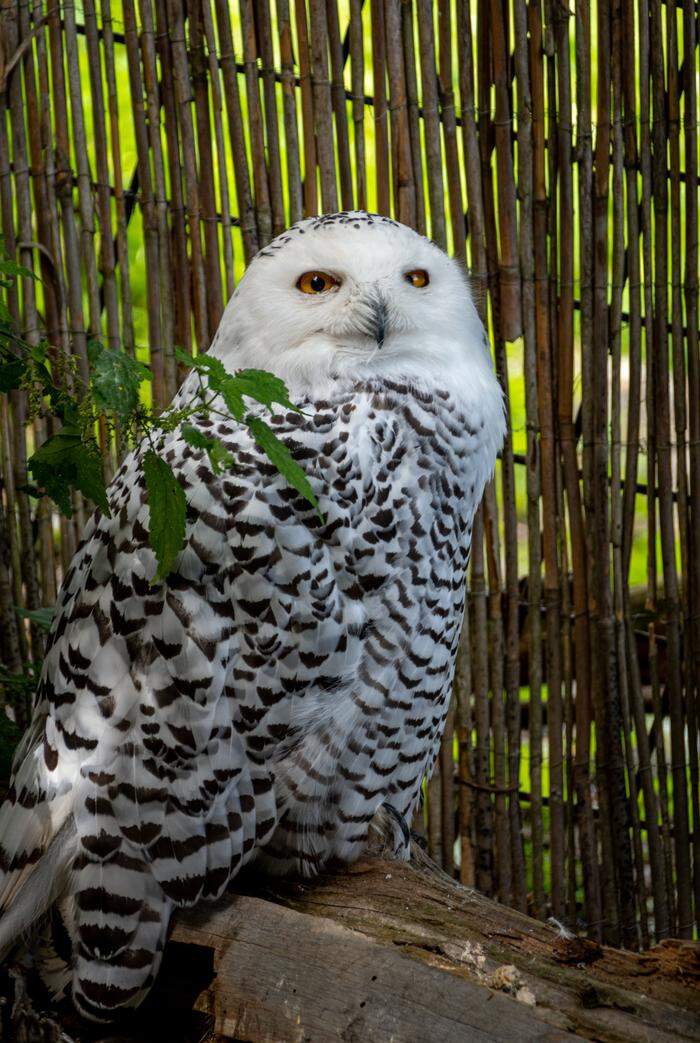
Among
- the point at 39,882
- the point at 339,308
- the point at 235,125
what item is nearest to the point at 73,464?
the point at 339,308

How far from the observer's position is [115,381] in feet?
4.51

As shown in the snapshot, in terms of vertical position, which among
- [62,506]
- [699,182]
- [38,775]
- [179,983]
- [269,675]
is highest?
[699,182]

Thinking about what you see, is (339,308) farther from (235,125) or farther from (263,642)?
(235,125)

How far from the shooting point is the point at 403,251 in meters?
1.97

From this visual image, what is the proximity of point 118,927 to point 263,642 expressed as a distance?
0.53 m

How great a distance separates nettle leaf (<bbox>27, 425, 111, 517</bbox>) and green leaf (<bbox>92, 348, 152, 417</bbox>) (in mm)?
129

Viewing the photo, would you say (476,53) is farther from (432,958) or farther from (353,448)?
(432,958)

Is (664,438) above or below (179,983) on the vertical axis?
above

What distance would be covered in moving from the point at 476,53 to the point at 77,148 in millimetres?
1140

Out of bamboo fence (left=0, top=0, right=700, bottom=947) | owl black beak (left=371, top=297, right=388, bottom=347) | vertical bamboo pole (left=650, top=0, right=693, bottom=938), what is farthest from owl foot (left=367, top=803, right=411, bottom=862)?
vertical bamboo pole (left=650, top=0, right=693, bottom=938)

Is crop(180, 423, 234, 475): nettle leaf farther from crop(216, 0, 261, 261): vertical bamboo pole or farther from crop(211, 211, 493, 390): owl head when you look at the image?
crop(216, 0, 261, 261): vertical bamboo pole

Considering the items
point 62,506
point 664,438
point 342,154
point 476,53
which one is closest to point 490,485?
point 664,438

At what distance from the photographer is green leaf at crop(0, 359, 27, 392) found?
5.33 ft

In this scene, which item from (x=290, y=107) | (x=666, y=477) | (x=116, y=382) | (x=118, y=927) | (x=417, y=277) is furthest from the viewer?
(x=666, y=477)
